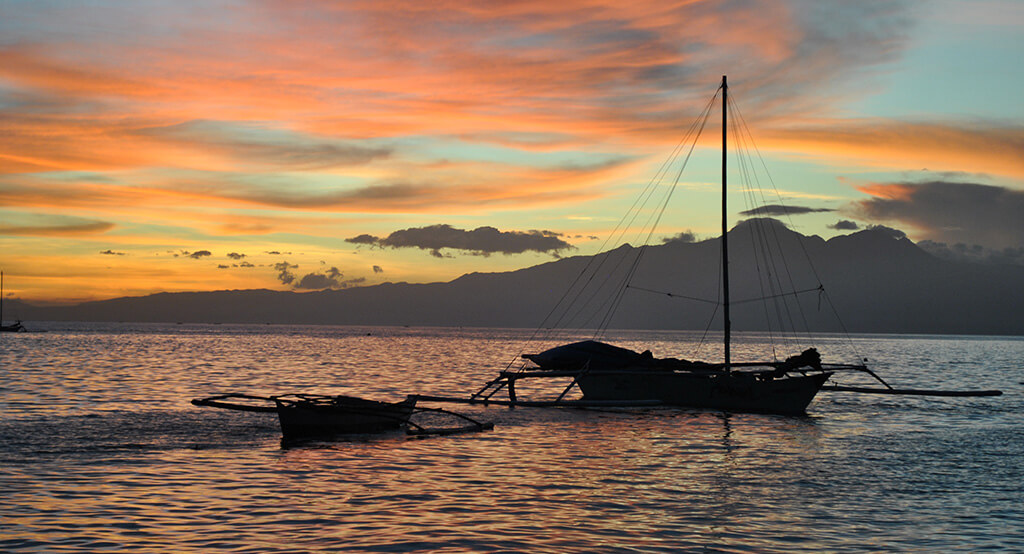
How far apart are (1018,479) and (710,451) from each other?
31.3 ft

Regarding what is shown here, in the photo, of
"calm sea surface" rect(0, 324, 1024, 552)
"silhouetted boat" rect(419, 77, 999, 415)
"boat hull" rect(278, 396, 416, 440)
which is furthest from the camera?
"silhouetted boat" rect(419, 77, 999, 415)

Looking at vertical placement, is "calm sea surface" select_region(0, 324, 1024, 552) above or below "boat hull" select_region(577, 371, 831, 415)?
below

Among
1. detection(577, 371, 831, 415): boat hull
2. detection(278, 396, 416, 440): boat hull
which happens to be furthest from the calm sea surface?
detection(577, 371, 831, 415): boat hull

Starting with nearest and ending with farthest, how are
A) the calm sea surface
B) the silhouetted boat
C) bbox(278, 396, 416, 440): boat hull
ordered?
the calm sea surface < bbox(278, 396, 416, 440): boat hull < the silhouetted boat

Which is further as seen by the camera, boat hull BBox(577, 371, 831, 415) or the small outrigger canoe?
boat hull BBox(577, 371, 831, 415)

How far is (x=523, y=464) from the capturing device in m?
27.3

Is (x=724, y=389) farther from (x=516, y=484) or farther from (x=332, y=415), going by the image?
(x=516, y=484)

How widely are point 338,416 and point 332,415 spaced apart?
0.90 feet

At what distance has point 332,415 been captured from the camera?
32.5 meters

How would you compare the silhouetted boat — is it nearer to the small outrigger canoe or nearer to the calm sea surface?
the calm sea surface

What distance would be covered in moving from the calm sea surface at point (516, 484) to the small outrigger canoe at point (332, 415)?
0.88 m

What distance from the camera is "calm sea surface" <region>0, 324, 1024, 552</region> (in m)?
17.5

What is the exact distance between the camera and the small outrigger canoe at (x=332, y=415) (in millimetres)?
31328

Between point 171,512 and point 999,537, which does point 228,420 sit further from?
point 999,537
